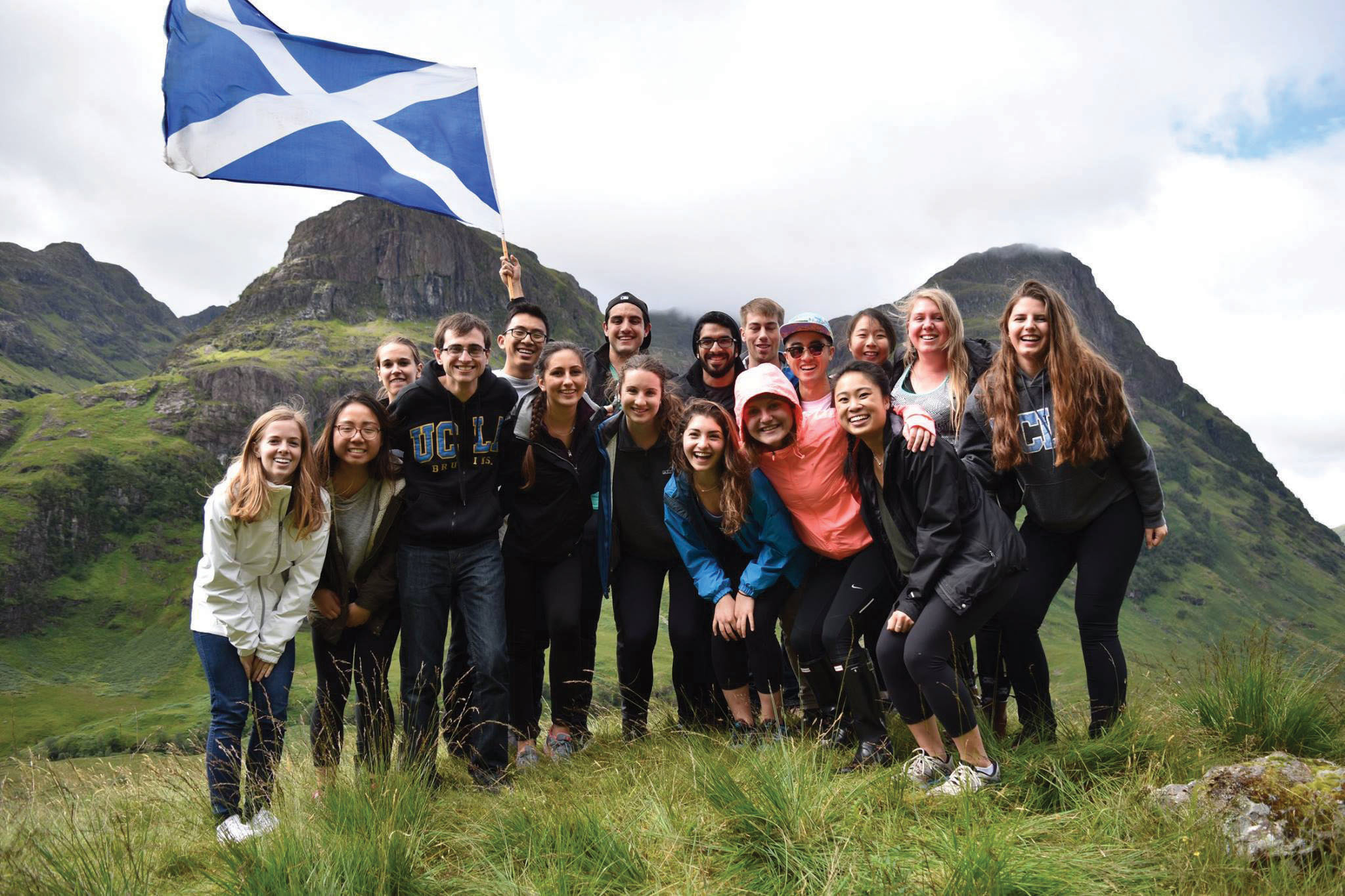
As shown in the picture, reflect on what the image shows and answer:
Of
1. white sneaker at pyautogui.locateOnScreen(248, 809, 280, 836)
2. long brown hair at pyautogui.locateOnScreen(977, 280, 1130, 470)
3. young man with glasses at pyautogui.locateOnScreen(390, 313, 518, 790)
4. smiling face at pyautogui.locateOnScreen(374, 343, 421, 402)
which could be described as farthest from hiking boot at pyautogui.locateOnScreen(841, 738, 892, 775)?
smiling face at pyautogui.locateOnScreen(374, 343, 421, 402)

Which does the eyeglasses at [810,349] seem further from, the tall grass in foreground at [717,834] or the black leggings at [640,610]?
the tall grass in foreground at [717,834]

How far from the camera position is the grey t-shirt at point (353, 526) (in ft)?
17.9


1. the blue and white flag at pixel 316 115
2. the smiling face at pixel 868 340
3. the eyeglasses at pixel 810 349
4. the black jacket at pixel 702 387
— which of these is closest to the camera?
the eyeglasses at pixel 810 349

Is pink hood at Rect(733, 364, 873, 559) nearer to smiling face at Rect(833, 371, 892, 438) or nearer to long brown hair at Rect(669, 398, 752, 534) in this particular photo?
long brown hair at Rect(669, 398, 752, 534)

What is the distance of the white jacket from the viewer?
466cm

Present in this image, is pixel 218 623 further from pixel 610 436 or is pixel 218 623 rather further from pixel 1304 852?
pixel 1304 852

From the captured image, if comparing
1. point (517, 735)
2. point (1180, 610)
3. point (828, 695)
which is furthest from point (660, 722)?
point (1180, 610)

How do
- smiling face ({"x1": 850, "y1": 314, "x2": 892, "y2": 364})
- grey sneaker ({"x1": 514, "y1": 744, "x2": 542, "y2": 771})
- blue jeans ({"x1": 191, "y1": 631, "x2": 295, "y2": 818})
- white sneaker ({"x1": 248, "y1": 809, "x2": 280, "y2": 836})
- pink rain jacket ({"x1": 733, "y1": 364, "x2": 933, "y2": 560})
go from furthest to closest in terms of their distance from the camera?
smiling face ({"x1": 850, "y1": 314, "x2": 892, "y2": 364}) → grey sneaker ({"x1": 514, "y1": 744, "x2": 542, "y2": 771}) → pink rain jacket ({"x1": 733, "y1": 364, "x2": 933, "y2": 560}) → blue jeans ({"x1": 191, "y1": 631, "x2": 295, "y2": 818}) → white sneaker ({"x1": 248, "y1": 809, "x2": 280, "y2": 836})

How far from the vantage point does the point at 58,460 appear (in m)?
146

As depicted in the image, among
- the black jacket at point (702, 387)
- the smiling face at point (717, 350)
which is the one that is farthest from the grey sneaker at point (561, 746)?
the smiling face at point (717, 350)

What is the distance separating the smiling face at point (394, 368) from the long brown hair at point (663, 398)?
6.50 ft

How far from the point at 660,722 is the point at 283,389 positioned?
195885 mm

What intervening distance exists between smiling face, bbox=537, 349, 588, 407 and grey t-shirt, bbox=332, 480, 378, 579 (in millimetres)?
1482

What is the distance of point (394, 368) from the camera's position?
657cm
